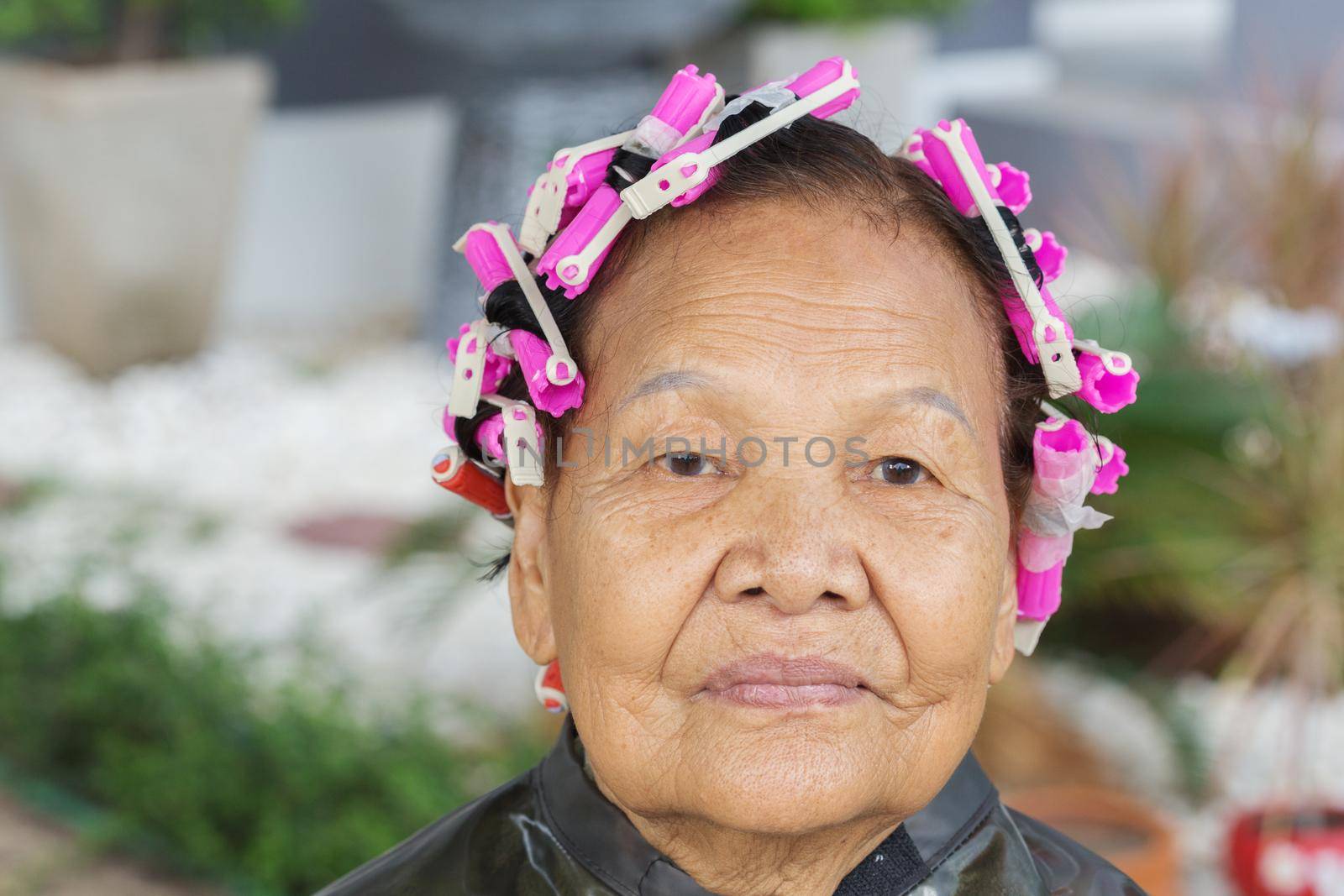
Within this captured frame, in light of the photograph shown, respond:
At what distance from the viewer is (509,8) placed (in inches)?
303

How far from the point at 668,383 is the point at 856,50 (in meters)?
7.97

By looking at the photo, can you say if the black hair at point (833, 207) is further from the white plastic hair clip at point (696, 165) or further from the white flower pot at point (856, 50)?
the white flower pot at point (856, 50)

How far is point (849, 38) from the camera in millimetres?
9055

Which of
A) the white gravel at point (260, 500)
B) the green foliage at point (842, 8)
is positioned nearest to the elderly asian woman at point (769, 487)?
the white gravel at point (260, 500)

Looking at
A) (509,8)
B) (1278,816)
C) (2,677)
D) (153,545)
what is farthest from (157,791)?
(509,8)

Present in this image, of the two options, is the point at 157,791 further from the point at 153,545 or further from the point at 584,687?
the point at 584,687

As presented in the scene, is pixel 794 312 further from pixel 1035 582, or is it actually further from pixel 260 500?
pixel 260 500

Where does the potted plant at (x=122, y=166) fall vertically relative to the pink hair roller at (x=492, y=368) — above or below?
below

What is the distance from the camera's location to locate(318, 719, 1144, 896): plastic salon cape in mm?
1604

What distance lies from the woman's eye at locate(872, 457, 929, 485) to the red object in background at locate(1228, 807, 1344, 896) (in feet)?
8.66

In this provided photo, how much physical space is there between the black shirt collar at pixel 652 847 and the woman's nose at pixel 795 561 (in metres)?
0.31

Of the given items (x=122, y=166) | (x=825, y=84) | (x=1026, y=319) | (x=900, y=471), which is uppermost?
(x=825, y=84)

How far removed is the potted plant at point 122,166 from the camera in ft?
25.1

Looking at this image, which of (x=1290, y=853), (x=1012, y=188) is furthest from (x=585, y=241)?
(x=1290, y=853)
